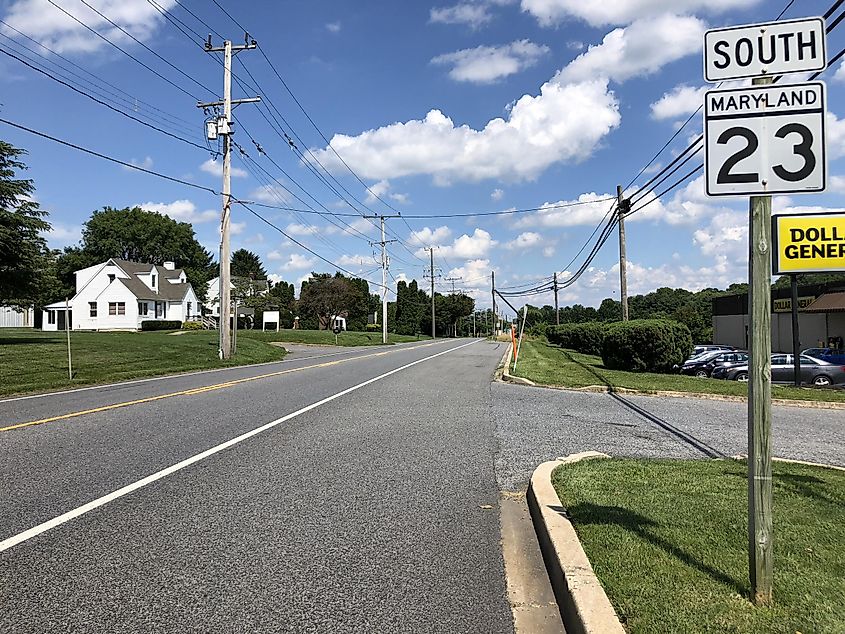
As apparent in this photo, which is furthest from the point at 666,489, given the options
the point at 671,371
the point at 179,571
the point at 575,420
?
the point at 671,371

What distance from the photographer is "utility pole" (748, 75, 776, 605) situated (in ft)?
11.9

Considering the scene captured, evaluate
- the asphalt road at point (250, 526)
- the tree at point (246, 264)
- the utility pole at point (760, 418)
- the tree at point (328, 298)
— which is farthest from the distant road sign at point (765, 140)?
the tree at point (246, 264)

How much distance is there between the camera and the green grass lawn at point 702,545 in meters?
3.48

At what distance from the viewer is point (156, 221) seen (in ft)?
310

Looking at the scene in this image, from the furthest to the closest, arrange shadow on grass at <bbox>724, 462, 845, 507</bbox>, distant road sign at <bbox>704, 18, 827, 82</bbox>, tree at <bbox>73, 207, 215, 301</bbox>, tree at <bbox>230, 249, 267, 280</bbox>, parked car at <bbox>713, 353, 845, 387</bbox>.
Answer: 1. tree at <bbox>230, 249, 267, 280</bbox>
2. tree at <bbox>73, 207, 215, 301</bbox>
3. parked car at <bbox>713, 353, 845, 387</bbox>
4. shadow on grass at <bbox>724, 462, 845, 507</bbox>
5. distant road sign at <bbox>704, 18, 827, 82</bbox>

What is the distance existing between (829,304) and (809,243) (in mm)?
20805

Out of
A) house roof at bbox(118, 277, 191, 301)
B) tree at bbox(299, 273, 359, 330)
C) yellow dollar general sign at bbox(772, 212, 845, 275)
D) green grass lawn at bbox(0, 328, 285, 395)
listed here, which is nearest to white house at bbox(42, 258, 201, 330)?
house roof at bbox(118, 277, 191, 301)

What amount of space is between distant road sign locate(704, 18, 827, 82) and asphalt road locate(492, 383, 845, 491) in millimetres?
4579

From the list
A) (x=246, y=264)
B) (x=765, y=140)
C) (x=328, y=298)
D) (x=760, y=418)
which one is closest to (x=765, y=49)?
(x=765, y=140)

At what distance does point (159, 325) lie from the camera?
58.3m

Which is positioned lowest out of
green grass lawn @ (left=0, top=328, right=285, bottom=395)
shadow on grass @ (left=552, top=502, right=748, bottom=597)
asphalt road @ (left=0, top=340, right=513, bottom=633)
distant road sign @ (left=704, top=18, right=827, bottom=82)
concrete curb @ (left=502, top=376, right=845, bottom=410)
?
concrete curb @ (left=502, top=376, right=845, bottom=410)

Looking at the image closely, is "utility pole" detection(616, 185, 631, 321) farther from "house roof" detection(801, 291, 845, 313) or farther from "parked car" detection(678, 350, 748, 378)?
"house roof" detection(801, 291, 845, 313)

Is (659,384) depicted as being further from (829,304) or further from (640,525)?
(829,304)

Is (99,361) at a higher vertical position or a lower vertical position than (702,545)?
higher
